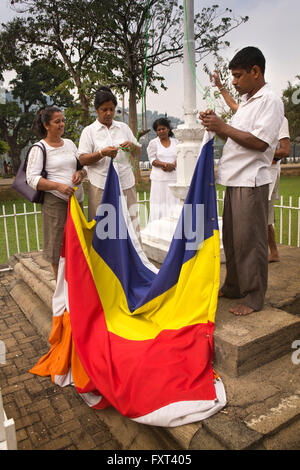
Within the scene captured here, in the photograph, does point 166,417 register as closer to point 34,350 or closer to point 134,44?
point 34,350

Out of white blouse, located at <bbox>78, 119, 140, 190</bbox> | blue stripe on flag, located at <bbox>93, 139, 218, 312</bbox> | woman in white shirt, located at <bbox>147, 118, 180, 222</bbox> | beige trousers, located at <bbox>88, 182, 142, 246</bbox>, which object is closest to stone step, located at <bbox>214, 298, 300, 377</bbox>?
blue stripe on flag, located at <bbox>93, 139, 218, 312</bbox>

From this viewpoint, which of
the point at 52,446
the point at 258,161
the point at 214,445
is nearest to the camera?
the point at 214,445

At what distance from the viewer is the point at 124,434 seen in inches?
91.8

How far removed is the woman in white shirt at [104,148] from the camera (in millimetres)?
3287

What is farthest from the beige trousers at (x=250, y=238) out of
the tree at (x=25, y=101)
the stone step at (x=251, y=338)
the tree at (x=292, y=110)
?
the tree at (x=292, y=110)

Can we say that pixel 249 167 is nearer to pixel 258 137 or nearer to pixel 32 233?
pixel 258 137

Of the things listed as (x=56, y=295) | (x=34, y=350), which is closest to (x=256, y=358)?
(x=56, y=295)

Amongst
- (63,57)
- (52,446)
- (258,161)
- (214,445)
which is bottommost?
(52,446)

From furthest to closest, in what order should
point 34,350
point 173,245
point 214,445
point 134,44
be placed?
point 134,44 < point 34,350 < point 173,245 < point 214,445

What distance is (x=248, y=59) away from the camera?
2465mm

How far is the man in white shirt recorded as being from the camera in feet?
8.16

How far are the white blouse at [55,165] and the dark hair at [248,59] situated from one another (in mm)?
1643

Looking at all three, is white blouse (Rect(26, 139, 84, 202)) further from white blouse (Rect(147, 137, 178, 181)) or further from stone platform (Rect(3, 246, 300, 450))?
white blouse (Rect(147, 137, 178, 181))

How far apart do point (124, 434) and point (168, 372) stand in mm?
474
